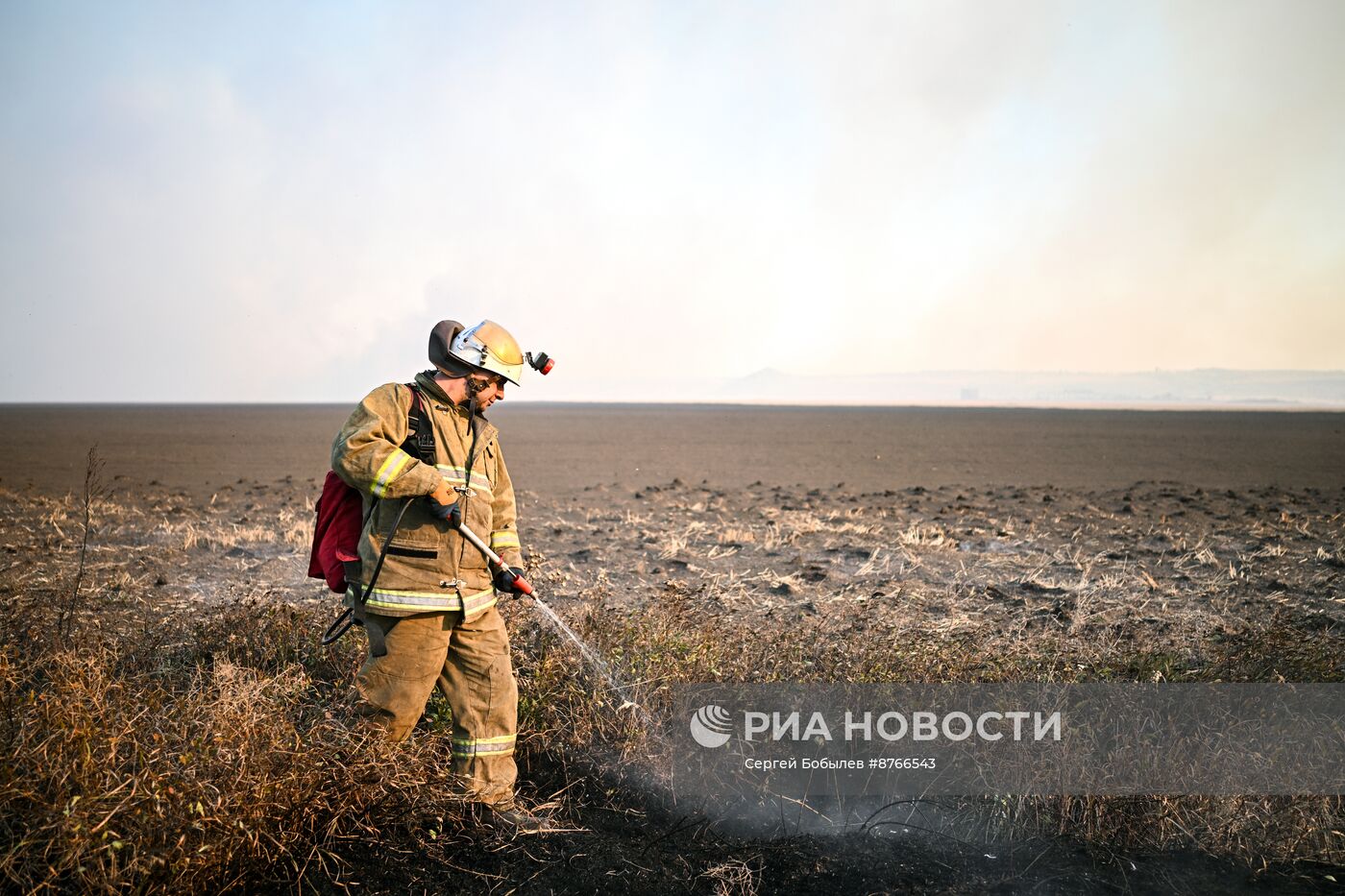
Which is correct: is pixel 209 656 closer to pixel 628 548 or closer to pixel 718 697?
pixel 718 697

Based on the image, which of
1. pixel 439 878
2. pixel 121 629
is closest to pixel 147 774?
pixel 439 878

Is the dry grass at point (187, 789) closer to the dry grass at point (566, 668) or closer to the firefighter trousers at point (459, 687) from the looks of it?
the dry grass at point (566, 668)

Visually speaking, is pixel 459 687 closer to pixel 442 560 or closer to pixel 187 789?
pixel 442 560

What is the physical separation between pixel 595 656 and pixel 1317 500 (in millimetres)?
17355

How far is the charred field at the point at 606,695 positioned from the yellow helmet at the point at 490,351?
68.0 inches

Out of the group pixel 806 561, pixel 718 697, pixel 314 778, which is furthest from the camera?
pixel 806 561

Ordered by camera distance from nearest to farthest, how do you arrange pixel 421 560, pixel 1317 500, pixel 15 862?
1. pixel 15 862
2. pixel 421 560
3. pixel 1317 500

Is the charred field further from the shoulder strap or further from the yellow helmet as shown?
the yellow helmet

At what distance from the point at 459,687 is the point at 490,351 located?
1607 mm

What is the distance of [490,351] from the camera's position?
13.4 feet

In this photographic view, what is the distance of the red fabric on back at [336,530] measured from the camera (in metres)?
3.99

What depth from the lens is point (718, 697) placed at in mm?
4961

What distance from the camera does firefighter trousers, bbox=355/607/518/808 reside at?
3.84 m

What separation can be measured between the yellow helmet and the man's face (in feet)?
0.11
